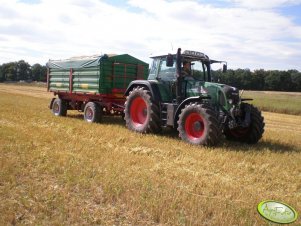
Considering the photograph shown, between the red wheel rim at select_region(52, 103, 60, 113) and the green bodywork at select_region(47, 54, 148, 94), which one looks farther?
the red wheel rim at select_region(52, 103, 60, 113)

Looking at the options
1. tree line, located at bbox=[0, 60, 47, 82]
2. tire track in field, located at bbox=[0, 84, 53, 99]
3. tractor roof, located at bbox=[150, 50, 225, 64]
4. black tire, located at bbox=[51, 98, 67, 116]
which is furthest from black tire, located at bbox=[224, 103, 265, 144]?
tree line, located at bbox=[0, 60, 47, 82]

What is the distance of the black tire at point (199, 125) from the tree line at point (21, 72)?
93.7 m

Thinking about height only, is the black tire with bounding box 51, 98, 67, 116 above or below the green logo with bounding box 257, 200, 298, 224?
above

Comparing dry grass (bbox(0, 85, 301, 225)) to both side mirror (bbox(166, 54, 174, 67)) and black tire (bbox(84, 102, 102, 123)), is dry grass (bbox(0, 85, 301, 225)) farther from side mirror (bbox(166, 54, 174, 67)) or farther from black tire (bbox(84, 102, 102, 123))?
black tire (bbox(84, 102, 102, 123))

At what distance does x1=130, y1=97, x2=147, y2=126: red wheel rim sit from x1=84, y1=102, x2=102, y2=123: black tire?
1.89m

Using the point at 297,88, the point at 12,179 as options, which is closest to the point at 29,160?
the point at 12,179

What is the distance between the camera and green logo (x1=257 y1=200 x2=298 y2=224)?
4298 millimetres

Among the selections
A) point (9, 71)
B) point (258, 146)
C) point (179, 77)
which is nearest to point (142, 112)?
point (179, 77)

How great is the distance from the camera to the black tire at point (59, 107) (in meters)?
14.5

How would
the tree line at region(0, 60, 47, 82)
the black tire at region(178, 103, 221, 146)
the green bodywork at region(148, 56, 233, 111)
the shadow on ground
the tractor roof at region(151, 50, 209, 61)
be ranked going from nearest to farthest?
the black tire at region(178, 103, 221, 146) → the shadow on ground → the green bodywork at region(148, 56, 233, 111) → the tractor roof at region(151, 50, 209, 61) → the tree line at region(0, 60, 47, 82)

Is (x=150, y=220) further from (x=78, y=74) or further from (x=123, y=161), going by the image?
(x=78, y=74)

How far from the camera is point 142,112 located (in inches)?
430

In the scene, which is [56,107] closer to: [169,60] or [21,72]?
[169,60]

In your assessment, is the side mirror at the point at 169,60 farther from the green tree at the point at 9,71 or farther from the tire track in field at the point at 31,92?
the green tree at the point at 9,71
